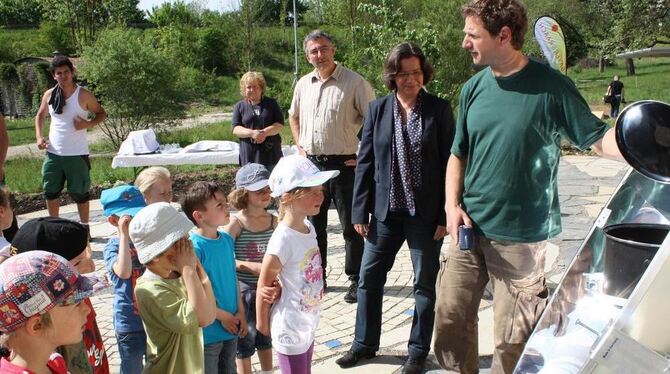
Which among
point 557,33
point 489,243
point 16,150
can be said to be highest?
point 557,33

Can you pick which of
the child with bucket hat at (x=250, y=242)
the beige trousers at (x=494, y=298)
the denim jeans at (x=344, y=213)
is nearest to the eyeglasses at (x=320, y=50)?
the denim jeans at (x=344, y=213)

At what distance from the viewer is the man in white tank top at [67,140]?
6504 mm

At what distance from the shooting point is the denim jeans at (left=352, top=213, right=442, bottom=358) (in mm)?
3605

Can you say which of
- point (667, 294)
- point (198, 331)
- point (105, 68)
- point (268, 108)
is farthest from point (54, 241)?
point (105, 68)

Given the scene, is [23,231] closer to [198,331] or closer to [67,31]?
[198,331]

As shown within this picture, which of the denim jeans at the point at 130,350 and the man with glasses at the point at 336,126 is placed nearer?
the denim jeans at the point at 130,350

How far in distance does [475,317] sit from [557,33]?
7.21ft

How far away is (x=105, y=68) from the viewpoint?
13.4 meters

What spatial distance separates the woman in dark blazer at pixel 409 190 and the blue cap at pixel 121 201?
4.43 ft

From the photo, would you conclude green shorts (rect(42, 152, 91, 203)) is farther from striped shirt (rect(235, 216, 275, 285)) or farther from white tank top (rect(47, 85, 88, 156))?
striped shirt (rect(235, 216, 275, 285))

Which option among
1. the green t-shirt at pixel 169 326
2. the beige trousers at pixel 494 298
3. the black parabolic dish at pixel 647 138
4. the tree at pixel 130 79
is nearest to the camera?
the black parabolic dish at pixel 647 138

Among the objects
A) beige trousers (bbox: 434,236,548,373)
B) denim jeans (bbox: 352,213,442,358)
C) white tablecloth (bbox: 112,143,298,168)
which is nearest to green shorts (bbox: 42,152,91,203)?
white tablecloth (bbox: 112,143,298,168)

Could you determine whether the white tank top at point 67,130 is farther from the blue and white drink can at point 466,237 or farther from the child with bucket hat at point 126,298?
the blue and white drink can at point 466,237

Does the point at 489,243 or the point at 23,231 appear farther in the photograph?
the point at 489,243
